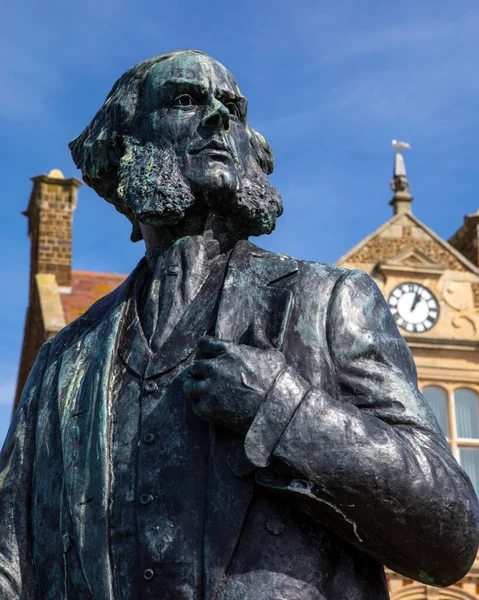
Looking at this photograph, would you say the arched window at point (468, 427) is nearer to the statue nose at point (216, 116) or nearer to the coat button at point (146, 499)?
the statue nose at point (216, 116)

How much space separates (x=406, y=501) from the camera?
2.97 m

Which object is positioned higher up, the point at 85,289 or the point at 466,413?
the point at 85,289

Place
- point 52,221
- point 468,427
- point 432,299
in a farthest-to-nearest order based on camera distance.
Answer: point 52,221 < point 432,299 < point 468,427

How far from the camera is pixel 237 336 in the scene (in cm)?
324

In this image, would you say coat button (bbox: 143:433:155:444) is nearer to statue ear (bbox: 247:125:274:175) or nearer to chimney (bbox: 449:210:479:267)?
statue ear (bbox: 247:125:274:175)

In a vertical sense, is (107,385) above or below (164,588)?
above

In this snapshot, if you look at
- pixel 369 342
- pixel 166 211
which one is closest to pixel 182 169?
pixel 166 211

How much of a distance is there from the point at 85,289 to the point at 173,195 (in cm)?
2279

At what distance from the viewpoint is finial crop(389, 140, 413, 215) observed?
89.6 feet

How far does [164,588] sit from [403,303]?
945 inches

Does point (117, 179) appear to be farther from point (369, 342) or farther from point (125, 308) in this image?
point (369, 342)

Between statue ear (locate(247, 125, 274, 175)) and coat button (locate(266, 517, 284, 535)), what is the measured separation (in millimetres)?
972

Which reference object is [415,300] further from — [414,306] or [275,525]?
[275,525]

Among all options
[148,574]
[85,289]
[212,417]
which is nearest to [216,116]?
[212,417]
